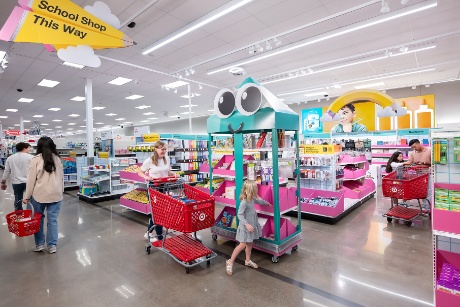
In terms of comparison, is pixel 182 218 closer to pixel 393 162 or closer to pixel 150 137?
pixel 150 137

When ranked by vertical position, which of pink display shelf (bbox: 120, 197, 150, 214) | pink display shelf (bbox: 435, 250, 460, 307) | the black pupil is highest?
the black pupil

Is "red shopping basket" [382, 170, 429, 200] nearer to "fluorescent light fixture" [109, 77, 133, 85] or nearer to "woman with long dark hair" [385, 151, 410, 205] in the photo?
"woman with long dark hair" [385, 151, 410, 205]

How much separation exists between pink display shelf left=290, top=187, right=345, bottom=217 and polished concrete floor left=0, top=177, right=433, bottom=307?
17.3 inches

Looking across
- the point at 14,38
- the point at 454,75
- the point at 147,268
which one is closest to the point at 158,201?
the point at 147,268

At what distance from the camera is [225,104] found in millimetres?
4027

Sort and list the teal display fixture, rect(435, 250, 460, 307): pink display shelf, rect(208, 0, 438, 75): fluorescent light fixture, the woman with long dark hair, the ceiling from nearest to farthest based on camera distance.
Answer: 1. rect(435, 250, 460, 307): pink display shelf
2. the teal display fixture
3. rect(208, 0, 438, 75): fluorescent light fixture
4. the ceiling
5. the woman with long dark hair

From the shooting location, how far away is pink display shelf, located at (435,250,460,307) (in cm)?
194

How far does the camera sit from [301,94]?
14312mm

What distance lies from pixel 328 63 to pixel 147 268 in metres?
8.65

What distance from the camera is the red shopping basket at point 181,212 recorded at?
328cm

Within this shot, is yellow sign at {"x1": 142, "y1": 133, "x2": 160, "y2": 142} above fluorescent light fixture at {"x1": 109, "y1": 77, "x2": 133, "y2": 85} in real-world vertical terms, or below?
below

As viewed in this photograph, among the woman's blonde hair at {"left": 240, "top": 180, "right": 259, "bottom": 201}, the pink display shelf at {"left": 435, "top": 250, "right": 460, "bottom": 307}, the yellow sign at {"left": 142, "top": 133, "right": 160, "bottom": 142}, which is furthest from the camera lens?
the yellow sign at {"left": 142, "top": 133, "right": 160, "bottom": 142}

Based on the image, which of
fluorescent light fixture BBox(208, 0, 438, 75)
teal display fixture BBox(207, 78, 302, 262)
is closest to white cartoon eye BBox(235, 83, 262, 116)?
teal display fixture BBox(207, 78, 302, 262)

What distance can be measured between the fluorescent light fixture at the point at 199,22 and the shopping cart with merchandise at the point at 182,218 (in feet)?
11.4
